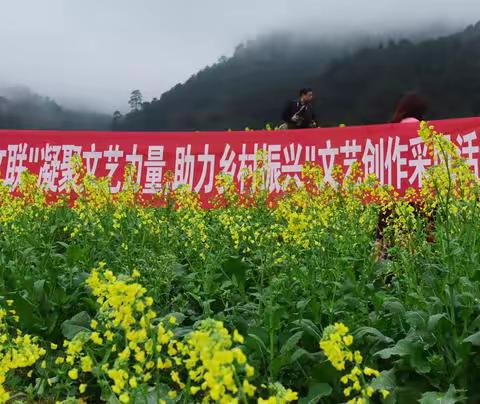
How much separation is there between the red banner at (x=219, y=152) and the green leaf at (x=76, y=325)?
3393 millimetres

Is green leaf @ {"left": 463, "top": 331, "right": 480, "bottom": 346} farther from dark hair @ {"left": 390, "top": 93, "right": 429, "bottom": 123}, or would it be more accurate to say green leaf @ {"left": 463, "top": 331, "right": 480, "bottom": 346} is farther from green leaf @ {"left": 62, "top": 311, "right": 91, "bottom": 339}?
dark hair @ {"left": 390, "top": 93, "right": 429, "bottom": 123}

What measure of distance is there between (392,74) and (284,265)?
31.9 feet

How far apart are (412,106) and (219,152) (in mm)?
2439

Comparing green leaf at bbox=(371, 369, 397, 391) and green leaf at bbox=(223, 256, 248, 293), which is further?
green leaf at bbox=(223, 256, 248, 293)

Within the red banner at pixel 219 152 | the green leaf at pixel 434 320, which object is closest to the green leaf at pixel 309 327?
the green leaf at pixel 434 320

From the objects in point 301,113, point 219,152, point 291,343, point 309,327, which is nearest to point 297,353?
point 291,343

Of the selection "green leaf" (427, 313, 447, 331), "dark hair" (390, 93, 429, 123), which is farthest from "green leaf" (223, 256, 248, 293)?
"dark hair" (390, 93, 429, 123)

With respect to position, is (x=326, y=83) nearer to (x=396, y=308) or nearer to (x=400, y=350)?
(x=396, y=308)

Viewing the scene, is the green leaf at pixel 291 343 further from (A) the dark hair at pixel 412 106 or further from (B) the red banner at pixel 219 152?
(A) the dark hair at pixel 412 106

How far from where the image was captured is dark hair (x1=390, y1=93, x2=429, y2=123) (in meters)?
6.51

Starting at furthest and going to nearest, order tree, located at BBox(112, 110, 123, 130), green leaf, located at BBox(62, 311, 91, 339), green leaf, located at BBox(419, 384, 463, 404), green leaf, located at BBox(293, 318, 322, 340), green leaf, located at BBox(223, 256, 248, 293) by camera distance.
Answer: tree, located at BBox(112, 110, 123, 130) < green leaf, located at BBox(223, 256, 248, 293) < green leaf, located at BBox(62, 311, 91, 339) < green leaf, located at BBox(293, 318, 322, 340) < green leaf, located at BBox(419, 384, 463, 404)

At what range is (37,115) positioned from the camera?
48.1 feet

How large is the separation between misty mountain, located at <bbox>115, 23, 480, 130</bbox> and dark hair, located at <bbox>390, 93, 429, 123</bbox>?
4.81 m

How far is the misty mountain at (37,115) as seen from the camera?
14.6 m
